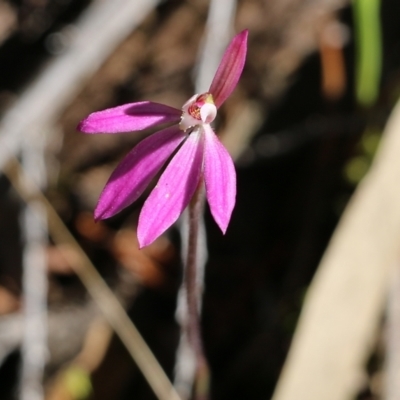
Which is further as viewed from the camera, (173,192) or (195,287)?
(195,287)

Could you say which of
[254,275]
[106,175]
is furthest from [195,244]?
[106,175]

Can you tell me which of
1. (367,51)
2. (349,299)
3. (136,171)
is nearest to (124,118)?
(136,171)

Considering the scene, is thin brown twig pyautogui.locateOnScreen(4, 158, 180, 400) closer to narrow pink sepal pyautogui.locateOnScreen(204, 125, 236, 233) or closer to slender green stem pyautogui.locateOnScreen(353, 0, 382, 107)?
narrow pink sepal pyautogui.locateOnScreen(204, 125, 236, 233)

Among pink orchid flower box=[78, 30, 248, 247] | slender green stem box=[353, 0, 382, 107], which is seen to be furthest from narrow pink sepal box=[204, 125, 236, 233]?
slender green stem box=[353, 0, 382, 107]

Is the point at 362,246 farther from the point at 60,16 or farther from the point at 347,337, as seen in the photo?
the point at 60,16

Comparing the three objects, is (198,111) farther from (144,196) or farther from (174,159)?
(144,196)
